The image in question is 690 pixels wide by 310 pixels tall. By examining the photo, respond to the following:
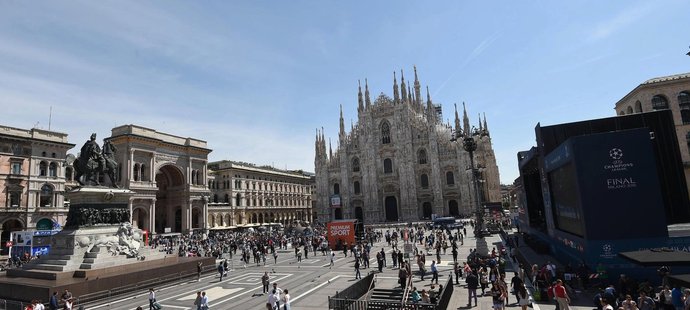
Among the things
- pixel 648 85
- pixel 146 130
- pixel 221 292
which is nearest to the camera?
pixel 221 292

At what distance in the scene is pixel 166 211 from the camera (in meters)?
51.1

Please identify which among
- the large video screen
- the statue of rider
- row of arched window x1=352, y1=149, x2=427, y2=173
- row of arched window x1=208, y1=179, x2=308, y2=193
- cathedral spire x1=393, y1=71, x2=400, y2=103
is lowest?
the large video screen

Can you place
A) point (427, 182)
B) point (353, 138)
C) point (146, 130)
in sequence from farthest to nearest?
point (353, 138) < point (427, 182) < point (146, 130)

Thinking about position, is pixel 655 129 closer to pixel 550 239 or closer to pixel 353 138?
pixel 550 239

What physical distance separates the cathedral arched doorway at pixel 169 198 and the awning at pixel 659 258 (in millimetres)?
49244

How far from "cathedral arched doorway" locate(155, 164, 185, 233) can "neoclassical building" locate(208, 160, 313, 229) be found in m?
6.32

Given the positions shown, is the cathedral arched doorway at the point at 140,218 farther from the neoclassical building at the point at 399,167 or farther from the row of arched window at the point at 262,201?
the neoclassical building at the point at 399,167

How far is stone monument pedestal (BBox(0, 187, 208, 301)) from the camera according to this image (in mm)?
14562

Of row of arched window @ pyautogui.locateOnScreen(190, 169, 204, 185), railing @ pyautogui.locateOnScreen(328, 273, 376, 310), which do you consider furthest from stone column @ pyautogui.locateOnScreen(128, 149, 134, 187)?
railing @ pyautogui.locateOnScreen(328, 273, 376, 310)

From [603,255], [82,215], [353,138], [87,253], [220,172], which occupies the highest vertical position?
[353,138]

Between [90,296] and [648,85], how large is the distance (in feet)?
140

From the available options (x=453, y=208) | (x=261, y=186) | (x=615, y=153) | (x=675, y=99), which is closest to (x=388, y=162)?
(x=453, y=208)

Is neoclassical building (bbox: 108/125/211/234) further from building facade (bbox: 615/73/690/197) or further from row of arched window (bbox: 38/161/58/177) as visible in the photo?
building facade (bbox: 615/73/690/197)

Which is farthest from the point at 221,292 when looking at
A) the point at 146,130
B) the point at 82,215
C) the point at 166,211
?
the point at 166,211
